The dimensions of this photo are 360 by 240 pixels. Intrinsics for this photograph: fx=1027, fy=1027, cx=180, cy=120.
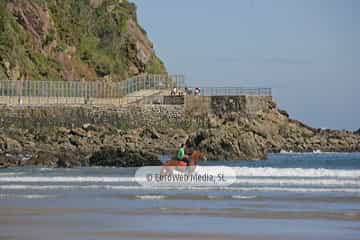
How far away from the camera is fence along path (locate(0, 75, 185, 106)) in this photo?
222 ft

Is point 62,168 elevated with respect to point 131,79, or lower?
lower

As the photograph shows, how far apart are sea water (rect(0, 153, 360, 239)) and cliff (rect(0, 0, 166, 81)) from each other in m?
37.5

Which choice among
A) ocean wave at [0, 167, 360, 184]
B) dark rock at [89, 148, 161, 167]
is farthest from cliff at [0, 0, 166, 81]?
ocean wave at [0, 167, 360, 184]

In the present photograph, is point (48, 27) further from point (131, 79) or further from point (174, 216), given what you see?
point (174, 216)

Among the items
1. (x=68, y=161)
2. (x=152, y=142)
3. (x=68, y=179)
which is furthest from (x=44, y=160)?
(x=152, y=142)

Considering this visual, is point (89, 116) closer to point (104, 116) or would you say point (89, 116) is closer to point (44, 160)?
point (104, 116)

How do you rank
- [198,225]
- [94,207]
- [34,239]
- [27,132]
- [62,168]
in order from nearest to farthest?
[34,239] → [198,225] → [94,207] → [62,168] → [27,132]

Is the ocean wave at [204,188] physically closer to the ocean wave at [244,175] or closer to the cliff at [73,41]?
the ocean wave at [244,175]

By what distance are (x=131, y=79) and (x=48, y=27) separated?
7.82 meters

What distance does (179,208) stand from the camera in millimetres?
26547

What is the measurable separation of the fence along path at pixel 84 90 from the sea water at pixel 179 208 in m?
27.4

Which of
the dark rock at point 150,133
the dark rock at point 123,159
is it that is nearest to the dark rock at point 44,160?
the dark rock at point 123,159

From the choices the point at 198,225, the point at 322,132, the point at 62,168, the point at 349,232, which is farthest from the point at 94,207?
the point at 322,132

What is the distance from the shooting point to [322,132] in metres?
84.9
